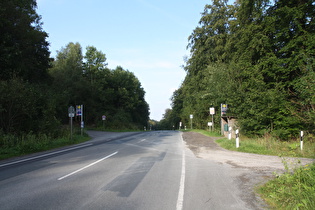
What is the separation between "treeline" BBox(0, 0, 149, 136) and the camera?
16094 mm

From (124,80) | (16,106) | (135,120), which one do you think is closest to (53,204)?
(16,106)

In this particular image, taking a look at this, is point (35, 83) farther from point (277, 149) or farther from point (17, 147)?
point (277, 149)

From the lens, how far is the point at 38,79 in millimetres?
27250

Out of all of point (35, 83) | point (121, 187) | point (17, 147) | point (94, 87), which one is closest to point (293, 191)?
point (121, 187)

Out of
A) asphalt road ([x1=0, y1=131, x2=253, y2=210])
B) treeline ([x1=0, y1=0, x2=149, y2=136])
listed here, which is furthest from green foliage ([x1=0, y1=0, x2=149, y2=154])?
asphalt road ([x1=0, y1=131, x2=253, y2=210])

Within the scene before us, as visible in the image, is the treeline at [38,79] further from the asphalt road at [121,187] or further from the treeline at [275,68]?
the treeline at [275,68]

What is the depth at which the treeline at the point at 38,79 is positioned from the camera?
16094 millimetres

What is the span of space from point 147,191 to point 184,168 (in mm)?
2953

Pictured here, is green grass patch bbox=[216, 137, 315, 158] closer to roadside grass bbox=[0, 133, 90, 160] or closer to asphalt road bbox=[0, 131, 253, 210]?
asphalt road bbox=[0, 131, 253, 210]

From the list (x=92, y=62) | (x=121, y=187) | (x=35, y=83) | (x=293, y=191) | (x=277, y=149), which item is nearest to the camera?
(x=293, y=191)

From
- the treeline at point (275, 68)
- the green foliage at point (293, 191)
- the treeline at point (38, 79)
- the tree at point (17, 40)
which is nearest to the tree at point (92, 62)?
the treeline at point (38, 79)

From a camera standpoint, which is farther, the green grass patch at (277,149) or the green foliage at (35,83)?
the green foliage at (35,83)

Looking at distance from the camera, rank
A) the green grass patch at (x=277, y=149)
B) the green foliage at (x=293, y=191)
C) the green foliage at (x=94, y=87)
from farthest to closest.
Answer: the green foliage at (x=94, y=87) < the green grass patch at (x=277, y=149) < the green foliage at (x=293, y=191)

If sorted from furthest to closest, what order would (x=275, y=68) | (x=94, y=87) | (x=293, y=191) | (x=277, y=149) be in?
(x=94, y=87) → (x=275, y=68) → (x=277, y=149) → (x=293, y=191)
